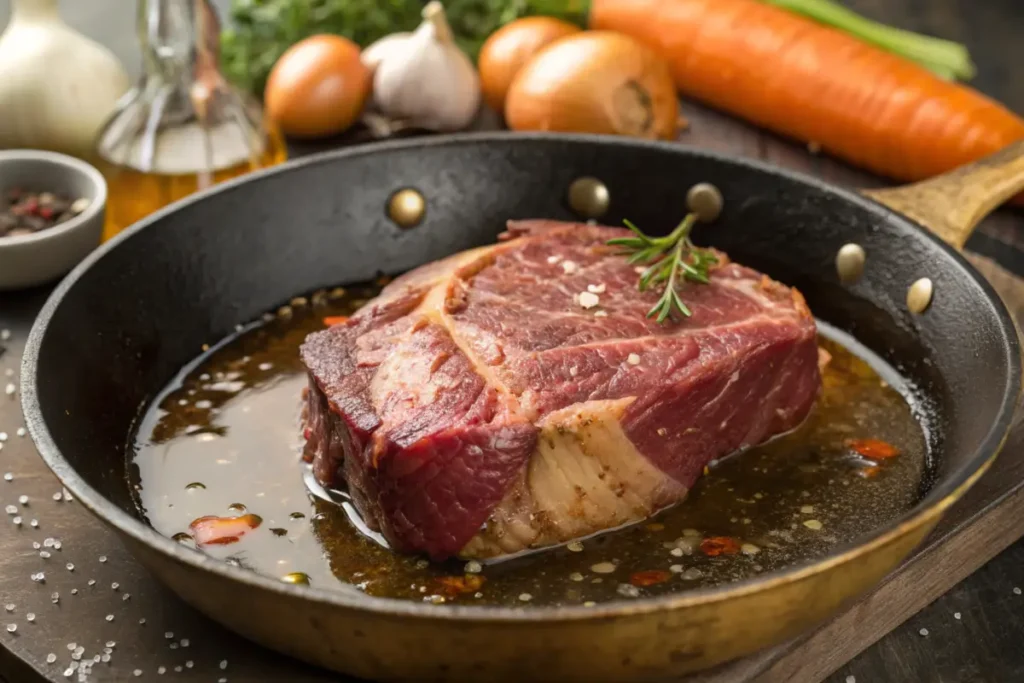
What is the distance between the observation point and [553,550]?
232 cm

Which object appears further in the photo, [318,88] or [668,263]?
[318,88]

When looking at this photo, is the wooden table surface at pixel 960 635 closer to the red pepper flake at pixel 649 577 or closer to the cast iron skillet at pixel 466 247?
the cast iron skillet at pixel 466 247

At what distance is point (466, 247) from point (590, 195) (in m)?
0.36

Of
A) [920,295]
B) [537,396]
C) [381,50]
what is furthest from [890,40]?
[537,396]

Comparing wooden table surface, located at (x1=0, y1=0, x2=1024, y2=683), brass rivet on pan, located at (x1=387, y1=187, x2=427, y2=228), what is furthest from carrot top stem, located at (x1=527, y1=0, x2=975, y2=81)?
brass rivet on pan, located at (x1=387, y1=187, x2=427, y2=228)

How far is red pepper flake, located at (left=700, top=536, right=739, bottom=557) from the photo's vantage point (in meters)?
2.33

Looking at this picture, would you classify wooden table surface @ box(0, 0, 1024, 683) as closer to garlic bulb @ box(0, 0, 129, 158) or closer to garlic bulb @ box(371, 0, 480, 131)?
garlic bulb @ box(0, 0, 129, 158)

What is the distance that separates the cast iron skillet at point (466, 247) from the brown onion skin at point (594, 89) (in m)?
0.58

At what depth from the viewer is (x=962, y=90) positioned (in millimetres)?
4109

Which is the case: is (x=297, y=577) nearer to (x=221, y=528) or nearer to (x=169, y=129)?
(x=221, y=528)

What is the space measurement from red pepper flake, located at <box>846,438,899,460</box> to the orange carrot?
1.67 meters

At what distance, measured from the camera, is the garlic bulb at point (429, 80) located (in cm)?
400

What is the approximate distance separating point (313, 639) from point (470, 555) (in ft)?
1.52

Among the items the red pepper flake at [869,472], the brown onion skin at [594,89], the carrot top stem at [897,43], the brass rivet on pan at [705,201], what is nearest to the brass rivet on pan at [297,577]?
the red pepper flake at [869,472]
